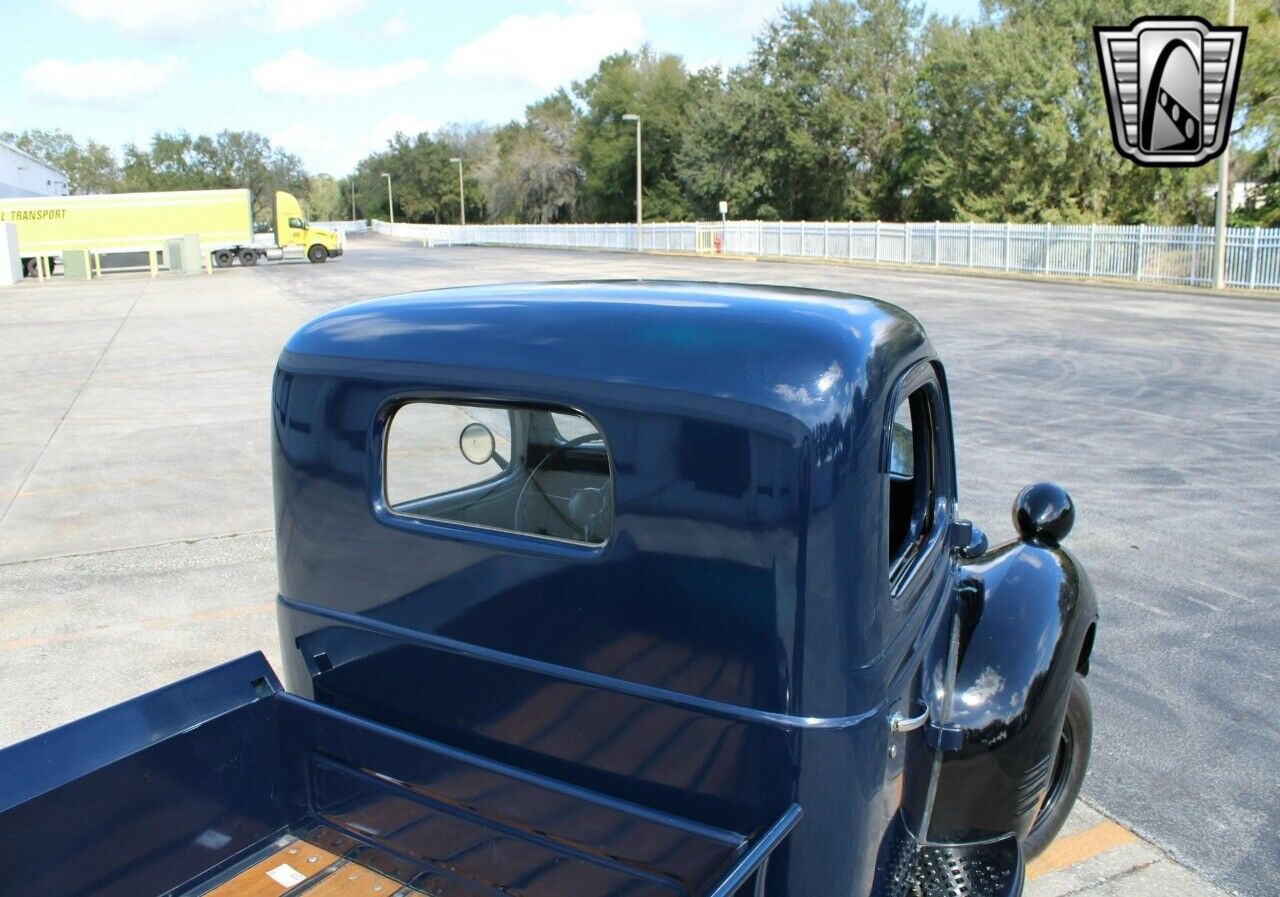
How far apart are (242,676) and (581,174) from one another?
85.1 metres

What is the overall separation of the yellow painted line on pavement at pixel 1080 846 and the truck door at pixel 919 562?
1.07 m

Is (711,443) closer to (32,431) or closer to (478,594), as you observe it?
(478,594)

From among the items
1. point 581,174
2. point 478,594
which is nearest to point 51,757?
point 478,594

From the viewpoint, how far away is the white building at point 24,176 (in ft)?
192

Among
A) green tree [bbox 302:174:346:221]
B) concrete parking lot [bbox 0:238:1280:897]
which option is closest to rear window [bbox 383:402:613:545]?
concrete parking lot [bbox 0:238:1280:897]

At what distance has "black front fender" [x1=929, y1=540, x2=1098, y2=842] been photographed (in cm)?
268

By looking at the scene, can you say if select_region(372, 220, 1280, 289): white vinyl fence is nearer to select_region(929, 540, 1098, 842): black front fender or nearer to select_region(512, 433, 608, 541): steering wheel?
select_region(929, 540, 1098, 842): black front fender

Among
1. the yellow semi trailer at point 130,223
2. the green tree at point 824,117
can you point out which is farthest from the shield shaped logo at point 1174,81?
the yellow semi trailer at point 130,223

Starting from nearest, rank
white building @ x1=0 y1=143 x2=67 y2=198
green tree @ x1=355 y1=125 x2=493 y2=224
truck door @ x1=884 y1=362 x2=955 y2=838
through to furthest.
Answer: truck door @ x1=884 y1=362 x2=955 y2=838 → white building @ x1=0 y1=143 x2=67 y2=198 → green tree @ x1=355 y1=125 x2=493 y2=224

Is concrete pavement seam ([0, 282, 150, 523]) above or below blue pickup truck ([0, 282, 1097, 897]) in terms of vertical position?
below

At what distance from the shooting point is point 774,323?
6.92 ft

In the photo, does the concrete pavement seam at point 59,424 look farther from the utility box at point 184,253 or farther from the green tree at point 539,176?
the green tree at point 539,176

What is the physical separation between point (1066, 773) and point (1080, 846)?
243 mm

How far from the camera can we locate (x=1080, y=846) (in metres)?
3.45
